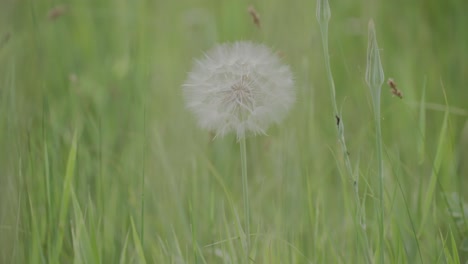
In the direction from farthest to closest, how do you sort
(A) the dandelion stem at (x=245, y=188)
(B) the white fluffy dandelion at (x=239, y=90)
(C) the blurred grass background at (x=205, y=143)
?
(C) the blurred grass background at (x=205, y=143), (B) the white fluffy dandelion at (x=239, y=90), (A) the dandelion stem at (x=245, y=188)

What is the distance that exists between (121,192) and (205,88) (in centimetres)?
61

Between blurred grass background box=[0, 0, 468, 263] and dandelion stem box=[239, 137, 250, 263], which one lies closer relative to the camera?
dandelion stem box=[239, 137, 250, 263]

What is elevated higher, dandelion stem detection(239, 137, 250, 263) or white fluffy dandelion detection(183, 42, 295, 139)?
white fluffy dandelion detection(183, 42, 295, 139)

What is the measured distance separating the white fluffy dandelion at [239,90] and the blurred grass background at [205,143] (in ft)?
0.48

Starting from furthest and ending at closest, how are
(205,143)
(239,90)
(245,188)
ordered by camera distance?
(205,143) < (239,90) < (245,188)

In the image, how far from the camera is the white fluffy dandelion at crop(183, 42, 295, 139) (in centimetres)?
124

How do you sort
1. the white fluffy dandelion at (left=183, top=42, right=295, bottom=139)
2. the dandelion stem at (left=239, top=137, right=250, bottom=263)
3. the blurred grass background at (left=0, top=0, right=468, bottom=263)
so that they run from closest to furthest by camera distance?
the dandelion stem at (left=239, top=137, right=250, bottom=263) → the white fluffy dandelion at (left=183, top=42, right=295, bottom=139) → the blurred grass background at (left=0, top=0, right=468, bottom=263)

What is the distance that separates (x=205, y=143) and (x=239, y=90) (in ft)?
3.02

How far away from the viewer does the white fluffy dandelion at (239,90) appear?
1235mm

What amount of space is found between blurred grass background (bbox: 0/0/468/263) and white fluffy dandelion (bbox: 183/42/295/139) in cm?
15

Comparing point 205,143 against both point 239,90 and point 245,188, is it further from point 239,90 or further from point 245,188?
point 245,188

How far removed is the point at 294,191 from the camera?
1694 mm

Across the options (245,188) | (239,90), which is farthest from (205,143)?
(245,188)

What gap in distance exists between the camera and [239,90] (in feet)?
4.07
